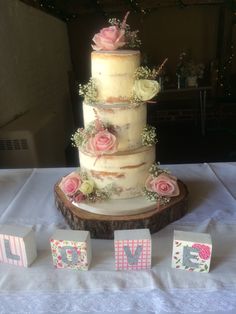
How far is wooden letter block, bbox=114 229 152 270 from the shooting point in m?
0.88

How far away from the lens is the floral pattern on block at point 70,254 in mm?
889

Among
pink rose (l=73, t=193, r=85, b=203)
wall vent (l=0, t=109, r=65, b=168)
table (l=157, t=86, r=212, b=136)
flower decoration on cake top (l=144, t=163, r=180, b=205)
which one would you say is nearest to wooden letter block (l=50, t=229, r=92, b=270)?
pink rose (l=73, t=193, r=85, b=203)

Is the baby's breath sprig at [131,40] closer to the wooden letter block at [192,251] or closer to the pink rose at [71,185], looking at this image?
the pink rose at [71,185]

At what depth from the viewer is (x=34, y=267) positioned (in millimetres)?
928

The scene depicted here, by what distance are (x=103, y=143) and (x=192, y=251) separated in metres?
0.42

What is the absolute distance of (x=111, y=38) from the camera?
41.4 inches


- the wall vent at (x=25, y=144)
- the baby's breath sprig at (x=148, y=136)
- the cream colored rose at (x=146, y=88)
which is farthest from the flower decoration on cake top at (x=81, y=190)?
the wall vent at (x=25, y=144)

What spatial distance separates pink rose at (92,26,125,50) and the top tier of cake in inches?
0.9

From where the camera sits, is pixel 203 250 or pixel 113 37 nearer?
pixel 203 250

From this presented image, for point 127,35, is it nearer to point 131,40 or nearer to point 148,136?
point 131,40

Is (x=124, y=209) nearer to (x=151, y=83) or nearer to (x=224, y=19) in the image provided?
(x=151, y=83)

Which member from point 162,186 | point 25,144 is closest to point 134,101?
point 162,186

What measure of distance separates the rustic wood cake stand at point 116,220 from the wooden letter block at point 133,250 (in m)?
0.16

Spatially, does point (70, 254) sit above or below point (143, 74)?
below
